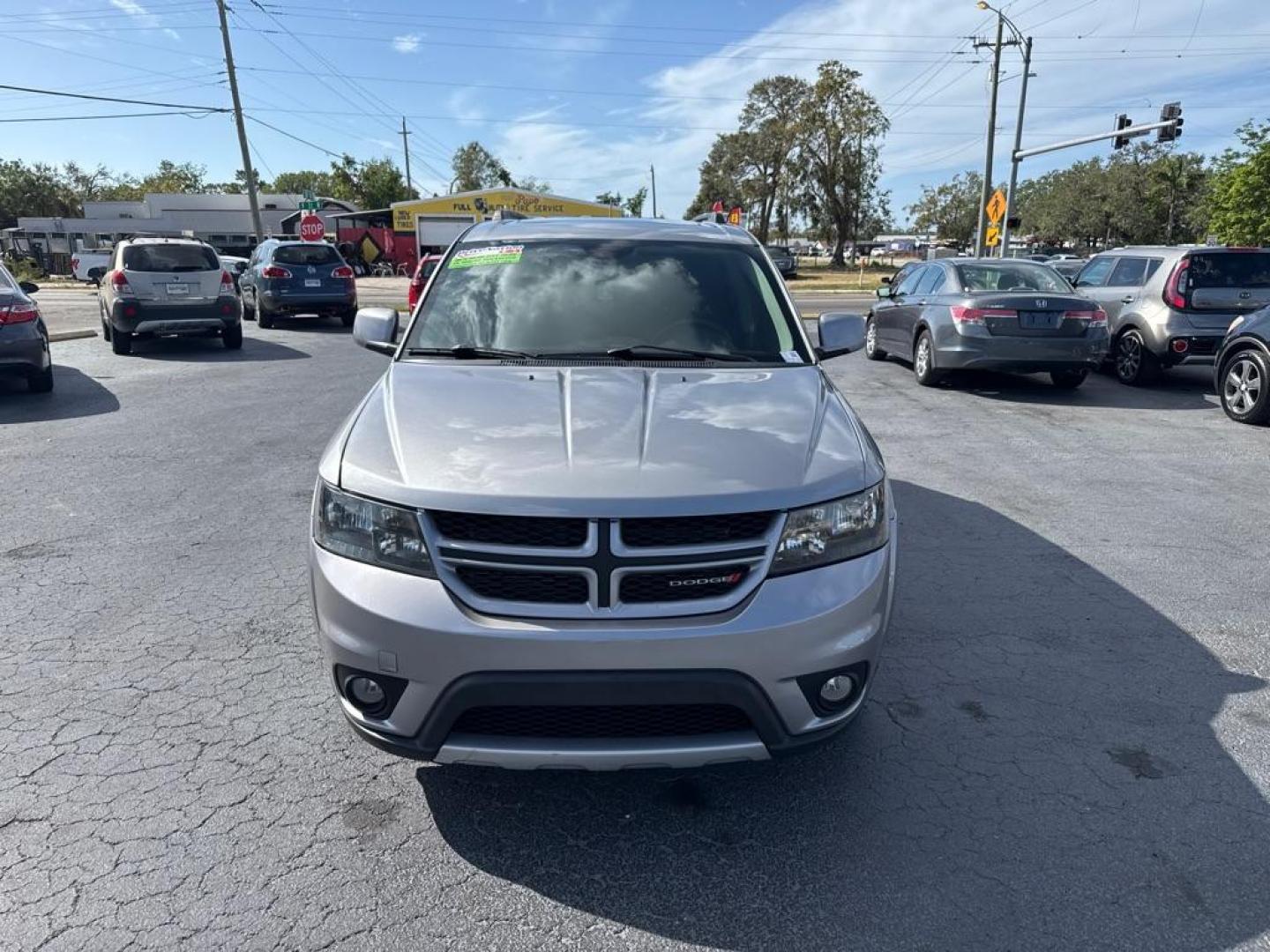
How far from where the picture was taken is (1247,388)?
841 cm

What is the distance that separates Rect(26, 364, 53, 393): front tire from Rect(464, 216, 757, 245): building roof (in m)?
7.50

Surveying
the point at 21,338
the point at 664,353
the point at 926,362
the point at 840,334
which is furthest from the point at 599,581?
the point at 21,338

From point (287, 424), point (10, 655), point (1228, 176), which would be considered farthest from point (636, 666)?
point (1228, 176)

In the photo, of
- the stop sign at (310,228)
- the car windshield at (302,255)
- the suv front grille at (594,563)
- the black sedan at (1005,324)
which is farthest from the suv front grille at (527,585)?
the stop sign at (310,228)

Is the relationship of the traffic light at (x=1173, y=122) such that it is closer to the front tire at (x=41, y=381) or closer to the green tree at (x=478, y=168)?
the front tire at (x=41, y=381)

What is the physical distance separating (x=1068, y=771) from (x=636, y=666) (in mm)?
1731

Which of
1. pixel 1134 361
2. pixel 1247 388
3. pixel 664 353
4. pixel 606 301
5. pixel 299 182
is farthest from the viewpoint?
pixel 299 182

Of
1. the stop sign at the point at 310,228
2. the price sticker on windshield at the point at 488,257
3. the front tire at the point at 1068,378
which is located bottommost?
the front tire at the point at 1068,378

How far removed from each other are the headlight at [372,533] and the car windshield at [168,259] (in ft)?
41.4

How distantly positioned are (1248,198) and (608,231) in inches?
1460

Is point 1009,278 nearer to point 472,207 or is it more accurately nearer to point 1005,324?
point 1005,324

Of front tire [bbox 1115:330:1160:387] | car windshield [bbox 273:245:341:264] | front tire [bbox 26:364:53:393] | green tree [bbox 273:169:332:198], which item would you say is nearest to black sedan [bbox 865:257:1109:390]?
front tire [bbox 1115:330:1160:387]

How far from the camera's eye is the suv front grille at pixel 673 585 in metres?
2.29

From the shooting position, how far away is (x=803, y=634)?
7.56 ft
